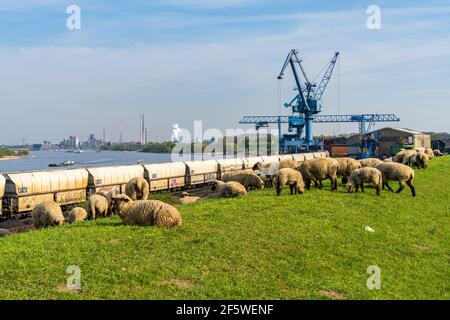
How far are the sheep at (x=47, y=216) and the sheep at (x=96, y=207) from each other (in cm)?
171

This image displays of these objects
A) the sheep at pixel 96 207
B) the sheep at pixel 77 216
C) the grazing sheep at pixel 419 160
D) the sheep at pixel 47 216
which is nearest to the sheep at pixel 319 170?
the sheep at pixel 96 207

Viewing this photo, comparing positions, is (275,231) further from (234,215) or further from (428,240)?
(428,240)

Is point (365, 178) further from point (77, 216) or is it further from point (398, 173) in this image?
point (77, 216)

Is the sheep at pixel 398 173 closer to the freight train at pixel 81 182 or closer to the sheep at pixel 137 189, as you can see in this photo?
the sheep at pixel 137 189

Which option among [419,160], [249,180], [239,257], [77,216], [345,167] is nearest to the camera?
[239,257]

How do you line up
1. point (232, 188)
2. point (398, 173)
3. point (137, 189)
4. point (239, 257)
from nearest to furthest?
point (239, 257)
point (232, 188)
point (398, 173)
point (137, 189)

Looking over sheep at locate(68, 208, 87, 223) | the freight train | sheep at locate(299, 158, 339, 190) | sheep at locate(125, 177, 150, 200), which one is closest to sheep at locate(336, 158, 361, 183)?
sheep at locate(299, 158, 339, 190)

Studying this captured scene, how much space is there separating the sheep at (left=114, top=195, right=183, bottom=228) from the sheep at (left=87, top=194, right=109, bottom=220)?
5549 millimetres

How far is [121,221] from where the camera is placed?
14.6m

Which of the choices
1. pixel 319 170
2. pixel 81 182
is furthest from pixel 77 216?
pixel 81 182

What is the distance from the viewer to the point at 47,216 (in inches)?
688

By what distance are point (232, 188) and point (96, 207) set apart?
256 inches

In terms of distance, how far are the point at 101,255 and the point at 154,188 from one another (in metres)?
27.7
